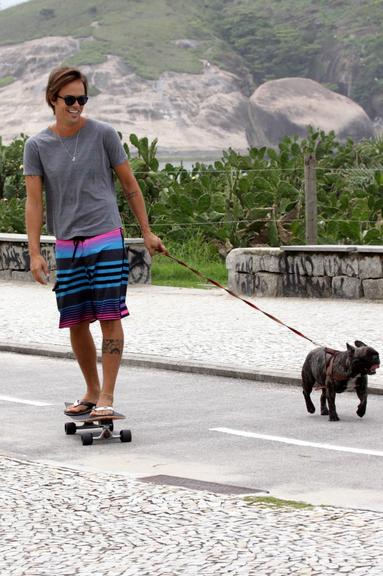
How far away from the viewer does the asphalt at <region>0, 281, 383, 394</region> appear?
12227 mm

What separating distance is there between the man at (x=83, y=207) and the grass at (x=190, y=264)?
11.6 m

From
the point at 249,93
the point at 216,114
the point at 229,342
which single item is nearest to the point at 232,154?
the point at 229,342

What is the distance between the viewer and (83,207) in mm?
9000

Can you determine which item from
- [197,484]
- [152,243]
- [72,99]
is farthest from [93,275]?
[197,484]

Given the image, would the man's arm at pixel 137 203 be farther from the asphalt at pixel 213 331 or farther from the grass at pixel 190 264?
the grass at pixel 190 264

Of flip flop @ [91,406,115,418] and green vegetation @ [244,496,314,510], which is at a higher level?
flip flop @ [91,406,115,418]

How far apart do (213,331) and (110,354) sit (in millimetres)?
5336

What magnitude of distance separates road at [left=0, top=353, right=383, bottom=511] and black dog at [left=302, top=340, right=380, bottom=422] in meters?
0.12

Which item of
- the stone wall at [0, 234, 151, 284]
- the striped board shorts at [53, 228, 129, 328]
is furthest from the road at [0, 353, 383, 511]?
the stone wall at [0, 234, 151, 284]

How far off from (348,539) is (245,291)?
41.1 feet

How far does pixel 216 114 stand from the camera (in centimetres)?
18150

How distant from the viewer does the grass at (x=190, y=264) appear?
69.3ft

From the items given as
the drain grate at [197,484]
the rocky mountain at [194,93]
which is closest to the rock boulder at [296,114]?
the rocky mountain at [194,93]

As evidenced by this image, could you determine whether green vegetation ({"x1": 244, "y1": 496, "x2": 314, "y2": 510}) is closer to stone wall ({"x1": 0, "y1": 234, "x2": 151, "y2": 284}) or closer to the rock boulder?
stone wall ({"x1": 0, "y1": 234, "x2": 151, "y2": 284})
